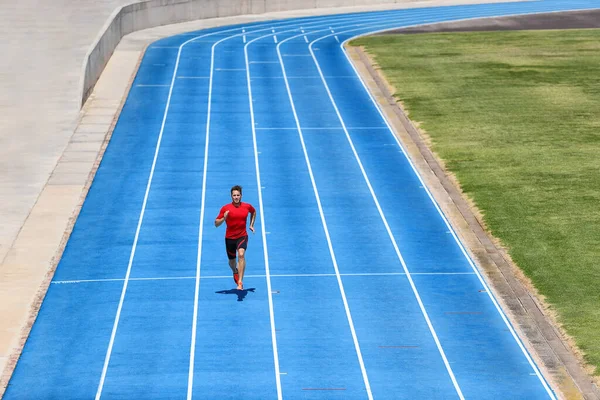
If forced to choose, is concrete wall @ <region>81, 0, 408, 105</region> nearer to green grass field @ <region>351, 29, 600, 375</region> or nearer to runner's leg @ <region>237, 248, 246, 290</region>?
green grass field @ <region>351, 29, 600, 375</region>

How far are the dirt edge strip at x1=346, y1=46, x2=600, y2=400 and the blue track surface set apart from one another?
238 mm

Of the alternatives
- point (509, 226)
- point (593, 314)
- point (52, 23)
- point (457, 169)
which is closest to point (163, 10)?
point (52, 23)

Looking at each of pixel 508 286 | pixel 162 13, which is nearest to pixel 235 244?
pixel 508 286

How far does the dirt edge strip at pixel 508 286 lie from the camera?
15.3 m

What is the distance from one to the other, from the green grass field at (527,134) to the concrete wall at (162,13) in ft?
32.2

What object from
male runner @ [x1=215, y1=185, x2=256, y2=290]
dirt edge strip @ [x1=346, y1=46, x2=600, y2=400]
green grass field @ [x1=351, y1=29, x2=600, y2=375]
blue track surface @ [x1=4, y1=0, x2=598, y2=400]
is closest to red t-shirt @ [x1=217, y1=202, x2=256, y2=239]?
male runner @ [x1=215, y1=185, x2=256, y2=290]

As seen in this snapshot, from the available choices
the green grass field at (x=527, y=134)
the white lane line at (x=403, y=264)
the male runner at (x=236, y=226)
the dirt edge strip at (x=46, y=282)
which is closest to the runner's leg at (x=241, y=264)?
the male runner at (x=236, y=226)

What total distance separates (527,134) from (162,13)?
24.2 meters

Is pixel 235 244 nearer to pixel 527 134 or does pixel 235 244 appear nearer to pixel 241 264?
pixel 241 264

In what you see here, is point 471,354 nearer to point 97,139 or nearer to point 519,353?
point 519,353

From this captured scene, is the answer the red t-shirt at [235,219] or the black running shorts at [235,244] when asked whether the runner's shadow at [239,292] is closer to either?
the black running shorts at [235,244]

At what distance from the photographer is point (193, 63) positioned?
1571 inches

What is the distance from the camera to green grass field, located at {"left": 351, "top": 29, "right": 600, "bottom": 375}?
19266 millimetres

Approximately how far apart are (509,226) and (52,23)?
29343 millimetres
